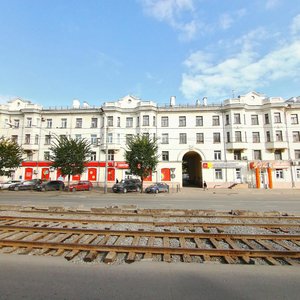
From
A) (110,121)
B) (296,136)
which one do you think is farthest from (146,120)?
(296,136)

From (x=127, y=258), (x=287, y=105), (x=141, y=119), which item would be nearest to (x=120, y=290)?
(x=127, y=258)

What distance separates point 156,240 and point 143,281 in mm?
2752

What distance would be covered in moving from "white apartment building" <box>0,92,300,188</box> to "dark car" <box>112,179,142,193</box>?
632 centimetres

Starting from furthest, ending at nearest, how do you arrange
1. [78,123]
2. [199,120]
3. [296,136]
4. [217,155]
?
[78,123] < [199,120] < [217,155] < [296,136]

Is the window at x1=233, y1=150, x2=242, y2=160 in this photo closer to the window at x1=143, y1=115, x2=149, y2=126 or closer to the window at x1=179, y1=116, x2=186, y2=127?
the window at x1=179, y1=116, x2=186, y2=127

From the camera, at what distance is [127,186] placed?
2841cm

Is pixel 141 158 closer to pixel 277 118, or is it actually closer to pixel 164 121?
pixel 164 121

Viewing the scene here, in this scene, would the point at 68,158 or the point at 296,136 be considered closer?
the point at 68,158

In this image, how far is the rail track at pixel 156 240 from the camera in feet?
17.5

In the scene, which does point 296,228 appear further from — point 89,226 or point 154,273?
point 89,226

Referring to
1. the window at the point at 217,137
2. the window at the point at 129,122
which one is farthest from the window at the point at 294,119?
the window at the point at 129,122

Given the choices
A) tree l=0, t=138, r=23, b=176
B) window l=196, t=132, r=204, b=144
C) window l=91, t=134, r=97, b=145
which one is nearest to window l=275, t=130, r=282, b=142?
window l=196, t=132, r=204, b=144

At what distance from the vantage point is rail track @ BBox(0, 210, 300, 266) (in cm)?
534

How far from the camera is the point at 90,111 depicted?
126 feet
